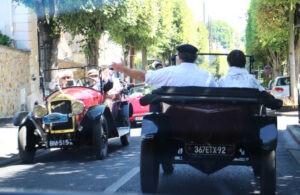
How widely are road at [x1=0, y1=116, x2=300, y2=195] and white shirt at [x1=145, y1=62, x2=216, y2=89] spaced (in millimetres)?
1277

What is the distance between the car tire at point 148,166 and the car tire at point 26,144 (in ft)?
14.5

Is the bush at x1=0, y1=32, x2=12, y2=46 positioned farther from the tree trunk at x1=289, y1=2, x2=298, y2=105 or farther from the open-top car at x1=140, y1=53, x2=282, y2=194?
the open-top car at x1=140, y1=53, x2=282, y2=194

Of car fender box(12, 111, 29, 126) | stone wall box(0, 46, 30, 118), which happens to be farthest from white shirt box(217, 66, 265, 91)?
stone wall box(0, 46, 30, 118)

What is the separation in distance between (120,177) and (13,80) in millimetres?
17435

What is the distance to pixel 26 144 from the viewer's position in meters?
9.91

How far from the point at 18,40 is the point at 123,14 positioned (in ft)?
17.5

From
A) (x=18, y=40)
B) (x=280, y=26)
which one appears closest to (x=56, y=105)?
(x=18, y=40)

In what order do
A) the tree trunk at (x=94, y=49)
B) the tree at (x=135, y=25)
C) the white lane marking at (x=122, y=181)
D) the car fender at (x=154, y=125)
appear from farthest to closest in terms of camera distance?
the tree trunk at (x=94, y=49) → the tree at (x=135, y=25) → the white lane marking at (x=122, y=181) → the car fender at (x=154, y=125)

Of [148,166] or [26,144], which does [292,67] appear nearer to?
[26,144]

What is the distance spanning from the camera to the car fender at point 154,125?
19.3 feet

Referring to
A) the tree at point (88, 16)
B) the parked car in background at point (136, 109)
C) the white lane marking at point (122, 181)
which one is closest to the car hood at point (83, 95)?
the white lane marking at point (122, 181)

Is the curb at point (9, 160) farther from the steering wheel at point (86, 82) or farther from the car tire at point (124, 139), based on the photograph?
the car tire at point (124, 139)

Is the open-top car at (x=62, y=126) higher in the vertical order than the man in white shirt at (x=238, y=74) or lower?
lower

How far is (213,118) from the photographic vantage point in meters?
5.73
